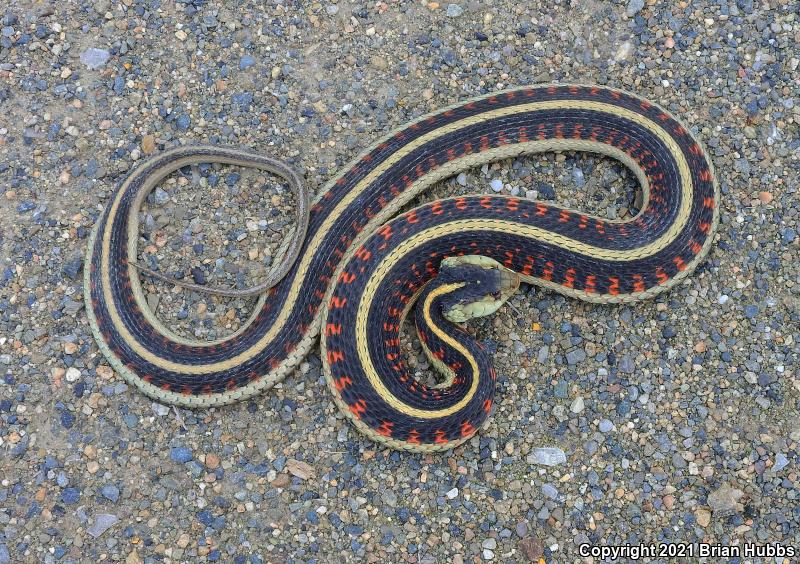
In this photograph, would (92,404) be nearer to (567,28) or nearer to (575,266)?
(575,266)

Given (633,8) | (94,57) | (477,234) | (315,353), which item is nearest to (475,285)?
(477,234)

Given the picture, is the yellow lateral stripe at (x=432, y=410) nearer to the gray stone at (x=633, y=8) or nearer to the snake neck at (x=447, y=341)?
the snake neck at (x=447, y=341)

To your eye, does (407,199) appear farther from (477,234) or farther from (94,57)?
(94,57)

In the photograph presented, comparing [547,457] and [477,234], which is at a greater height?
[477,234]

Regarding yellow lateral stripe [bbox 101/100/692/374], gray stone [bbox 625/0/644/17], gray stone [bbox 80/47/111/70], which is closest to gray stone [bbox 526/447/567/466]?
yellow lateral stripe [bbox 101/100/692/374]

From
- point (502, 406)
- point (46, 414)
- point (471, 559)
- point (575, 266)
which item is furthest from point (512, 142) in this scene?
point (46, 414)

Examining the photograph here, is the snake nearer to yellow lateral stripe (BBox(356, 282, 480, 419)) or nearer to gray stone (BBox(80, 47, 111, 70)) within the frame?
yellow lateral stripe (BBox(356, 282, 480, 419))

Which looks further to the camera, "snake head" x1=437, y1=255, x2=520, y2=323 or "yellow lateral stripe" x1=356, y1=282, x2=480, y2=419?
"snake head" x1=437, y1=255, x2=520, y2=323
